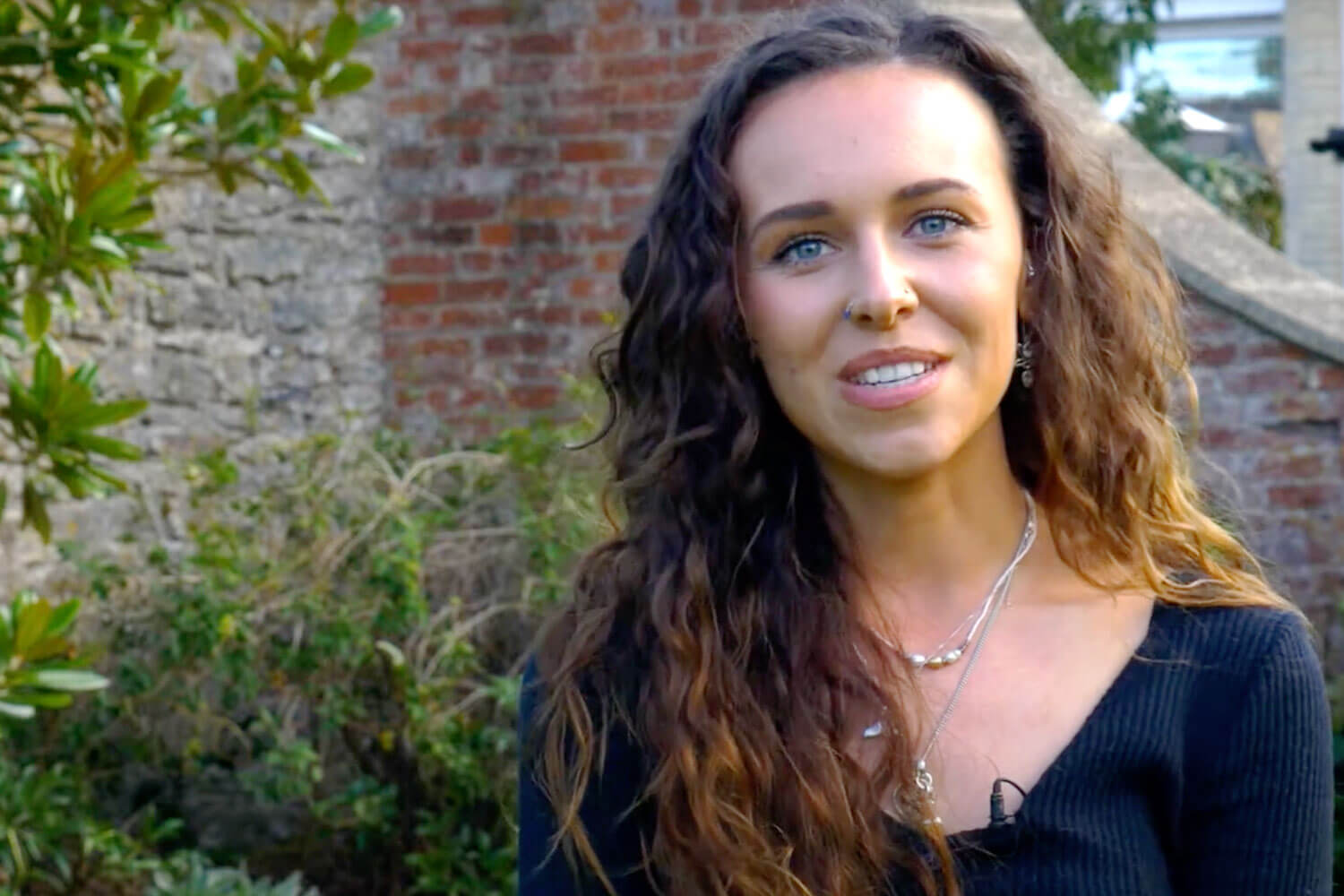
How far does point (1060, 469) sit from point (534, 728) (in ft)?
2.10

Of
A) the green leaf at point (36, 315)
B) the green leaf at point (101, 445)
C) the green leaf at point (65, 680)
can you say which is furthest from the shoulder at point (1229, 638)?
the green leaf at point (36, 315)

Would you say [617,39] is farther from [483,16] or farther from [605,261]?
[605,261]

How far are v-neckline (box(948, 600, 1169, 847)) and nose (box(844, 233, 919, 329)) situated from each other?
16.9 inches

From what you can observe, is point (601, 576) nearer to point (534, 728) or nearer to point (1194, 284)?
point (534, 728)

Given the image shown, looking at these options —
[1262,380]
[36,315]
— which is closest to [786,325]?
[36,315]

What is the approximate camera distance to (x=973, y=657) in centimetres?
197

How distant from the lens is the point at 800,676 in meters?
1.95

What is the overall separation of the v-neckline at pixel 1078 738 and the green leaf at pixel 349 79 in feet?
7.46

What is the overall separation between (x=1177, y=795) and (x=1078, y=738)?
0.37ft

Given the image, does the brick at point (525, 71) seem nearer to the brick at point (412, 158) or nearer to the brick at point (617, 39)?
the brick at point (617, 39)

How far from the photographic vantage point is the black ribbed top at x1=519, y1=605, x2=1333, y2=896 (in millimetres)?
1822

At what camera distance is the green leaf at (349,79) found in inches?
147

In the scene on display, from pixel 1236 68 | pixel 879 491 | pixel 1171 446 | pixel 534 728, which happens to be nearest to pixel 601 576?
pixel 534 728

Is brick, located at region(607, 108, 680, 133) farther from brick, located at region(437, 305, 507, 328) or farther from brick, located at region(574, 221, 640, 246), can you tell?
brick, located at region(437, 305, 507, 328)
